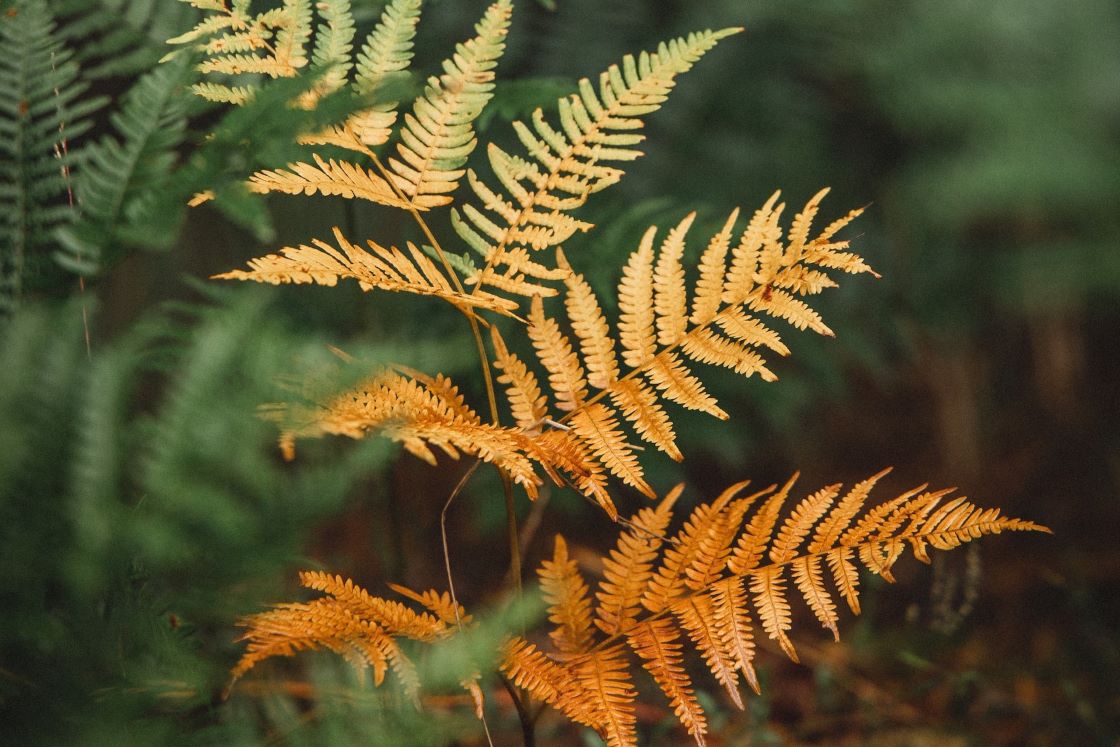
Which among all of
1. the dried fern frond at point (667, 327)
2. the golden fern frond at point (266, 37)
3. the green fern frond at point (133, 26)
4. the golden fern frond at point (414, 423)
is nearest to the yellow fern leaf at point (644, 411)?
the dried fern frond at point (667, 327)

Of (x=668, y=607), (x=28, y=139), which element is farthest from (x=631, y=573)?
(x=28, y=139)

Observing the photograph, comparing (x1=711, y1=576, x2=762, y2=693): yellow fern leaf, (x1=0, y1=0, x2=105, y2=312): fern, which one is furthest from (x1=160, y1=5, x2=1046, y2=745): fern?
(x1=0, y1=0, x2=105, y2=312): fern

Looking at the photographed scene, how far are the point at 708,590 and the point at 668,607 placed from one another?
0.15 feet

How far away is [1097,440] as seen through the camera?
243cm

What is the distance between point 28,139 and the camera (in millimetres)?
845

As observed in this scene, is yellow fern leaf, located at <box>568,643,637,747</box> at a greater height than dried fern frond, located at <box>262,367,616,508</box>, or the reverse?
dried fern frond, located at <box>262,367,616,508</box>

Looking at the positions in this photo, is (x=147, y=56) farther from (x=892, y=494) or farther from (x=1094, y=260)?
(x=1094, y=260)

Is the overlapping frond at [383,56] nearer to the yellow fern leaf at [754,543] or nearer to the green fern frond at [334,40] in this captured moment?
the green fern frond at [334,40]

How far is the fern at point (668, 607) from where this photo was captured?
811 millimetres

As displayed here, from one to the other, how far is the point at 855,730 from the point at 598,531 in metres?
0.98

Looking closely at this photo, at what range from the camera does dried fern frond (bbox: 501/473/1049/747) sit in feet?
2.69

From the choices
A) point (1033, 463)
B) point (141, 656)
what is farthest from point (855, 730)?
point (1033, 463)

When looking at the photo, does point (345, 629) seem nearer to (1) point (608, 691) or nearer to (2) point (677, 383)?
(1) point (608, 691)

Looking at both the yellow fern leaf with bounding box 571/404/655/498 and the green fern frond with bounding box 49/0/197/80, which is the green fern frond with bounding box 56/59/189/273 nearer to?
the green fern frond with bounding box 49/0/197/80
